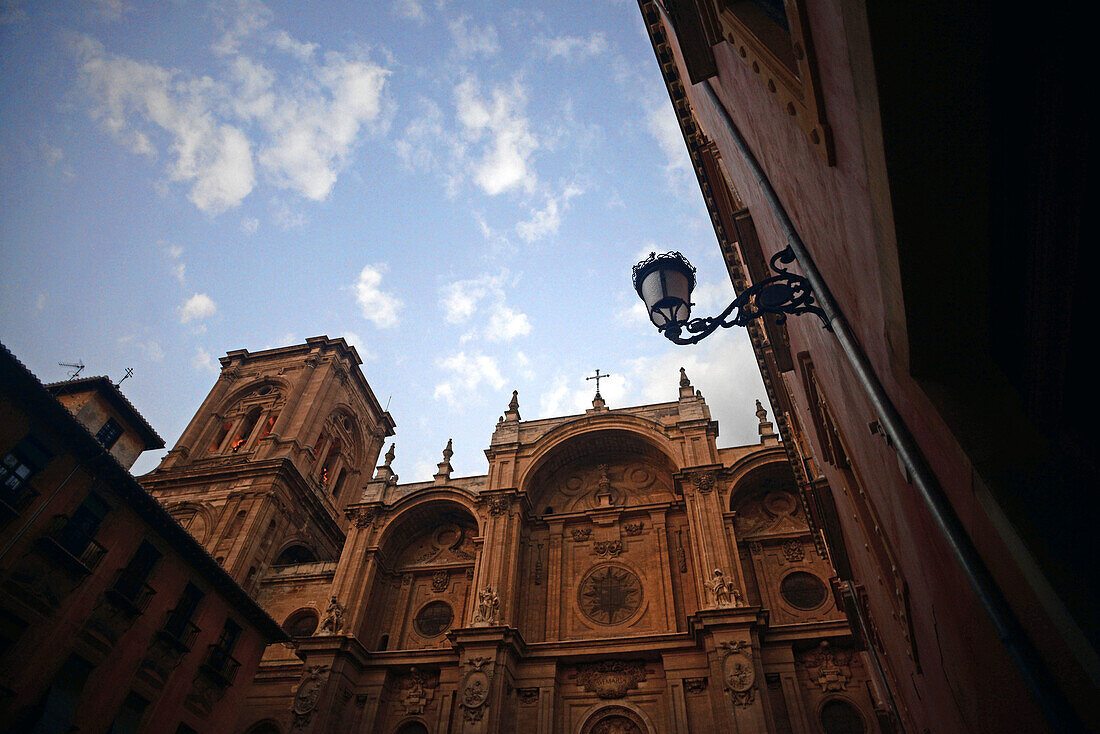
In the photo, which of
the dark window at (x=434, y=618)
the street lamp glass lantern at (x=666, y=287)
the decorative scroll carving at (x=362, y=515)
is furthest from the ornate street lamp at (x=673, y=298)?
the decorative scroll carving at (x=362, y=515)

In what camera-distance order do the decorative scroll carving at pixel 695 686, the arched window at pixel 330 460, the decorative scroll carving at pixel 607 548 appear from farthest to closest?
the arched window at pixel 330 460 → the decorative scroll carving at pixel 607 548 → the decorative scroll carving at pixel 695 686

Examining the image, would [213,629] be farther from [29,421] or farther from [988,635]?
[988,635]

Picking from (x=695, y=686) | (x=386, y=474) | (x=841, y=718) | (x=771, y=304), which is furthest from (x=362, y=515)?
(x=771, y=304)

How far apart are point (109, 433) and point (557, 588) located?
646 inches

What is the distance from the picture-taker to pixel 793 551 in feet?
72.8

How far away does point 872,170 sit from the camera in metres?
2.06

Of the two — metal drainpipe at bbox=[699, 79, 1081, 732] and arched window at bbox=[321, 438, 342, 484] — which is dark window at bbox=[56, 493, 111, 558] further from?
arched window at bbox=[321, 438, 342, 484]

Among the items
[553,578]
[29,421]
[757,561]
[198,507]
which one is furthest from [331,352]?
[757,561]

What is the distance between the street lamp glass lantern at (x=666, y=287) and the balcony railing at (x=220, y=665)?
17904mm

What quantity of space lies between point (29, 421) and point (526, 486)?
1643 cm

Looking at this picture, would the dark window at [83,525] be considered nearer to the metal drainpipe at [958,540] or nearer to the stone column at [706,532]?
the metal drainpipe at [958,540]

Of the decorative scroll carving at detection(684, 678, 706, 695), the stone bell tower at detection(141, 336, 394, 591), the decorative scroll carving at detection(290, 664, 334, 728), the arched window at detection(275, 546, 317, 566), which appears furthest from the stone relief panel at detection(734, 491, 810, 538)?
the arched window at detection(275, 546, 317, 566)

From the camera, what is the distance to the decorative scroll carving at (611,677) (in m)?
19.8

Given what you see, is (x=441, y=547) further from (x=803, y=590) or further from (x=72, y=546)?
(x=803, y=590)
